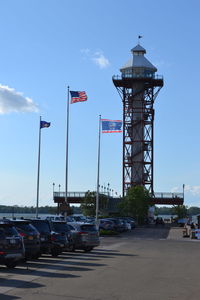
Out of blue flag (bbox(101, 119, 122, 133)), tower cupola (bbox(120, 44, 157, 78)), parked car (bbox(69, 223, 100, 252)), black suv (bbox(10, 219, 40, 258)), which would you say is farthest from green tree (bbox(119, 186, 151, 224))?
black suv (bbox(10, 219, 40, 258))

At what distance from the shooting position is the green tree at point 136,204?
93500mm

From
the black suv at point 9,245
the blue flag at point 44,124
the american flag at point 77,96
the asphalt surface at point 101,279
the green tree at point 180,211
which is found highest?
the american flag at point 77,96

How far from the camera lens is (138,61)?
346 feet

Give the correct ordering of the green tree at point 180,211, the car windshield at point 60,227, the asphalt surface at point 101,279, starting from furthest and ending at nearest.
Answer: the green tree at point 180,211, the car windshield at point 60,227, the asphalt surface at point 101,279

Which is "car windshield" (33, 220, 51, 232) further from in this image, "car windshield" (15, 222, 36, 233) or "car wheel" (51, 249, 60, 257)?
"car windshield" (15, 222, 36, 233)

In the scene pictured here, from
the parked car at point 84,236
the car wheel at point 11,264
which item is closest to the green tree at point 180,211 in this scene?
the parked car at point 84,236

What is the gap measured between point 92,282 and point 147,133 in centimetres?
8764

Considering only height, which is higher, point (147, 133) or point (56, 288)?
point (147, 133)

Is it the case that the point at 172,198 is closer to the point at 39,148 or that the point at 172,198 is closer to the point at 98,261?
the point at 39,148

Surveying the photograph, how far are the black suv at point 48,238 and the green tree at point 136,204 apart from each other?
68762 mm

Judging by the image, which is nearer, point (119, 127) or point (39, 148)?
point (39, 148)

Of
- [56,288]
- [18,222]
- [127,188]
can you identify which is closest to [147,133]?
[127,188]

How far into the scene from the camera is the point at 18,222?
22.0 metres

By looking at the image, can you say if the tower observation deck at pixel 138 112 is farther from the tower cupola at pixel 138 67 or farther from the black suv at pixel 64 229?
the black suv at pixel 64 229
